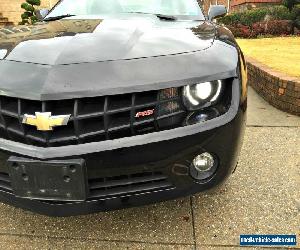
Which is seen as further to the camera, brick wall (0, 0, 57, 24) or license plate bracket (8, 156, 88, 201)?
brick wall (0, 0, 57, 24)

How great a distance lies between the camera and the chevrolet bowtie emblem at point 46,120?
166 centimetres

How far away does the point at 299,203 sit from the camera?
246 cm

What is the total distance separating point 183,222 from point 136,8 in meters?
1.84

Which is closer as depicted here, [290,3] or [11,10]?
[290,3]

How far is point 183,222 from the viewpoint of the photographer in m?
2.31

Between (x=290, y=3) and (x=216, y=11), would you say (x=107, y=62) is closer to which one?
(x=216, y=11)

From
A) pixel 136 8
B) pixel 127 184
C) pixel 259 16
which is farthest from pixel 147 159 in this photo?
pixel 259 16

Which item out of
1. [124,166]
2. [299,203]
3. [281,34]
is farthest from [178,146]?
[281,34]

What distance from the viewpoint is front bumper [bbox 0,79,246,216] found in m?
1.71

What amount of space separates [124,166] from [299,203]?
1.36 m

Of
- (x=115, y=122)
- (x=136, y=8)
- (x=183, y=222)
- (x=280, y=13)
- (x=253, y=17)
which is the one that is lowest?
(x=253, y=17)

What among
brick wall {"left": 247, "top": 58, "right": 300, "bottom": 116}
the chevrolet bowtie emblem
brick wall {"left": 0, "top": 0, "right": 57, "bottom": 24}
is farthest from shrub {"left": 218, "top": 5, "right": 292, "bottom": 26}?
the chevrolet bowtie emblem

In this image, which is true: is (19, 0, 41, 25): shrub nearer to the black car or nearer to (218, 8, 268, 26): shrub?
(218, 8, 268, 26): shrub

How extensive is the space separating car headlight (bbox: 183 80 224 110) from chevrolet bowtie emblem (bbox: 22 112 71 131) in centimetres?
57
